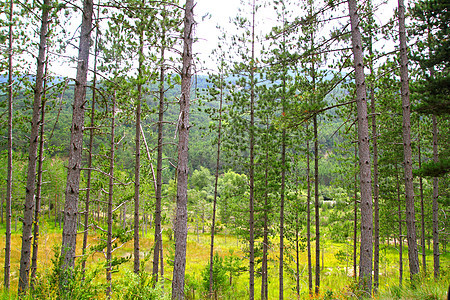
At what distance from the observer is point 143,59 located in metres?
4.93

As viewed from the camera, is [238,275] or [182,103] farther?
[238,275]

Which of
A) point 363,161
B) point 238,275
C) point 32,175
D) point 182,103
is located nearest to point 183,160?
point 182,103

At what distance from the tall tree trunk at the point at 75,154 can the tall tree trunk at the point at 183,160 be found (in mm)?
1721

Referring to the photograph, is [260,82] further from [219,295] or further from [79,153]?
[219,295]

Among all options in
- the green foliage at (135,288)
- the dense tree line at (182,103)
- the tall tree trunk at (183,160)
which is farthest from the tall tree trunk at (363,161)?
the green foliage at (135,288)

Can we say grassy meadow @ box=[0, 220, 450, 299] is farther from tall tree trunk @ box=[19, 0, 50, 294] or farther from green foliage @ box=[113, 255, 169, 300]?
tall tree trunk @ box=[19, 0, 50, 294]

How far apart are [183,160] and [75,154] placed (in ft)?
6.12

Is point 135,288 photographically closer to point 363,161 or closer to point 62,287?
point 62,287

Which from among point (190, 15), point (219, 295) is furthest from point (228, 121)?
point (219, 295)

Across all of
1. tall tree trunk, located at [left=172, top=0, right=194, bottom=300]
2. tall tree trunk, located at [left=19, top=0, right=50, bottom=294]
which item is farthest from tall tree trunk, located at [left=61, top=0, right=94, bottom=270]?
tall tree trunk, located at [left=19, top=0, right=50, bottom=294]

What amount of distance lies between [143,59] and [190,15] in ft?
4.39

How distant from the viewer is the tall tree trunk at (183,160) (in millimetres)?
4789

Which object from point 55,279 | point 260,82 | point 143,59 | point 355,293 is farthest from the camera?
point 260,82

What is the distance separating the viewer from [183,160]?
5.06 meters
